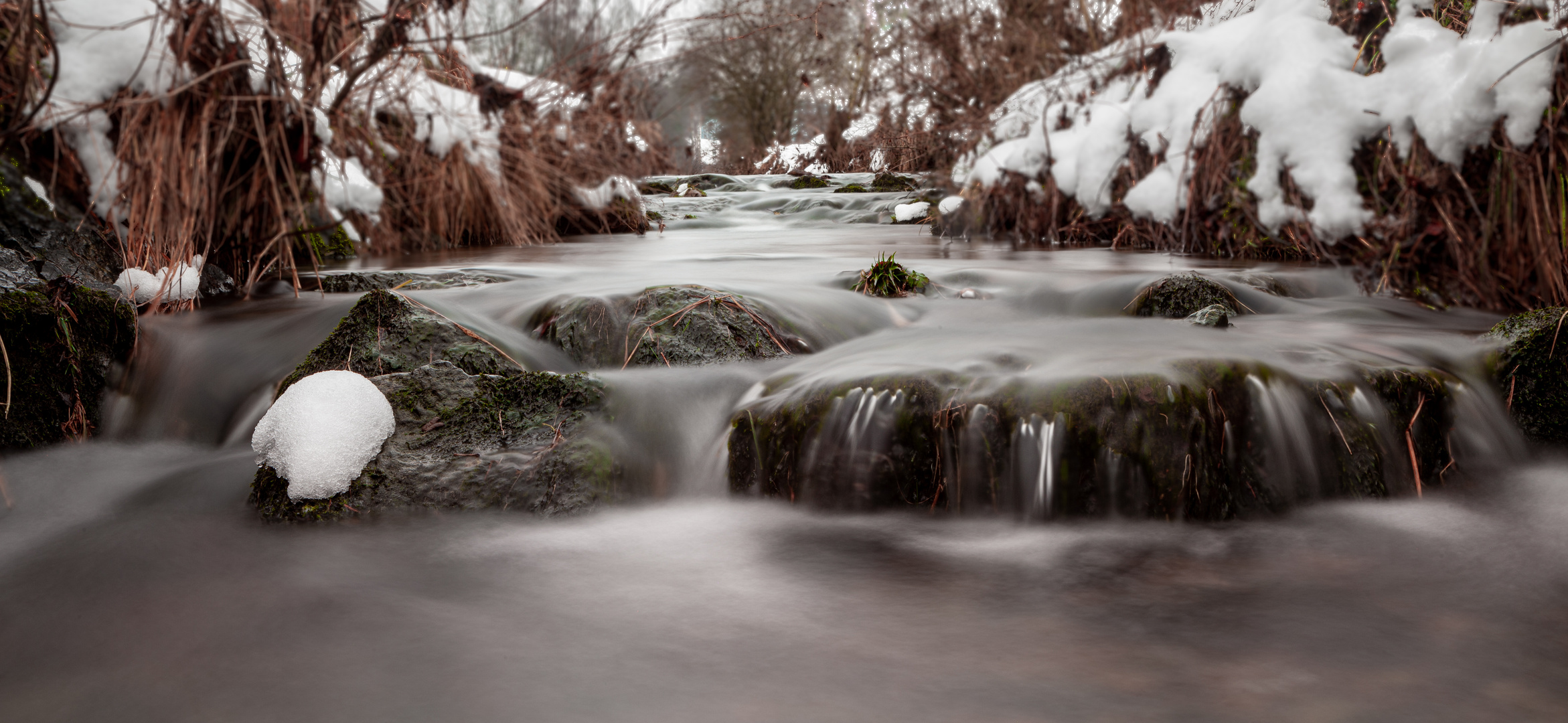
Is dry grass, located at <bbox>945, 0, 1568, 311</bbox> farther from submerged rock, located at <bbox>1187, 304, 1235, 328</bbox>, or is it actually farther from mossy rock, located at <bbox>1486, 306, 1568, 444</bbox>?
submerged rock, located at <bbox>1187, 304, 1235, 328</bbox>

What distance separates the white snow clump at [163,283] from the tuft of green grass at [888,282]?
9.03 ft

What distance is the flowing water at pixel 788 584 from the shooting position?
4.95ft

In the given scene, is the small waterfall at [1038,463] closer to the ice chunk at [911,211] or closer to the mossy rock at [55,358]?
the mossy rock at [55,358]

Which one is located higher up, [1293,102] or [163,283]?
[1293,102]

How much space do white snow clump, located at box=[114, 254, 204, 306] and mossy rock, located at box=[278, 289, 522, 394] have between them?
2.83 ft

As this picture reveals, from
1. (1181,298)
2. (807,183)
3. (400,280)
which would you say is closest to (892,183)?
(807,183)

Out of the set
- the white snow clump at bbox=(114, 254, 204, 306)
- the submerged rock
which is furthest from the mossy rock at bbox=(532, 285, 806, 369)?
the submerged rock

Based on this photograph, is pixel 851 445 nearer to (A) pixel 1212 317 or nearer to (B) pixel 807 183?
(A) pixel 1212 317

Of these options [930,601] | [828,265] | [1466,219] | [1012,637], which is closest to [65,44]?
[930,601]

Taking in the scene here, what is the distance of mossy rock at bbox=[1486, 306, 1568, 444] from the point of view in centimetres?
252

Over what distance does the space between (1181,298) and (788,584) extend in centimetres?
237

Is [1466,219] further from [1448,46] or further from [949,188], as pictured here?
[949,188]

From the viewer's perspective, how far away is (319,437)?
2.22 meters

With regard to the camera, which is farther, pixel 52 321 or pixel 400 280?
pixel 400 280
